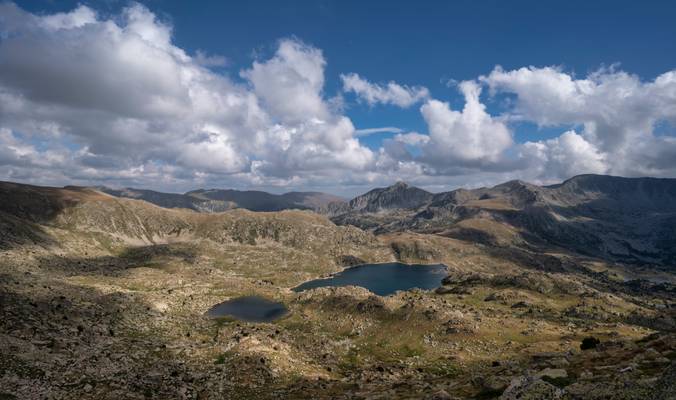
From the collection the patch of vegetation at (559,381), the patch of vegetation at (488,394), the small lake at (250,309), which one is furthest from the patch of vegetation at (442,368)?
the small lake at (250,309)

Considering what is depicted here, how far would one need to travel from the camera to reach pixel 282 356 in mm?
79625

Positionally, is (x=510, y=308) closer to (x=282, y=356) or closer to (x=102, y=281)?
(x=282, y=356)

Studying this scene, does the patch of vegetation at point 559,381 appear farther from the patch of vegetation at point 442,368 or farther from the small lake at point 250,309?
the small lake at point 250,309

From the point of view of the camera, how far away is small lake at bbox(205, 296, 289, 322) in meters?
149

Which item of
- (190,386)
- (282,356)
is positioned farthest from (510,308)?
(190,386)

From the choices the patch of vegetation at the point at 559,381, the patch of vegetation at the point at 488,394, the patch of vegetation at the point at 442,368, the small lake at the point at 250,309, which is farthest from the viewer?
the small lake at the point at 250,309

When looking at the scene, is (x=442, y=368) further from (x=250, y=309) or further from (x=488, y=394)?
(x=250, y=309)

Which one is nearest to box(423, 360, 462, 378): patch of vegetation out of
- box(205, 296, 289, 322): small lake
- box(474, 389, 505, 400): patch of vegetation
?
box(474, 389, 505, 400): patch of vegetation

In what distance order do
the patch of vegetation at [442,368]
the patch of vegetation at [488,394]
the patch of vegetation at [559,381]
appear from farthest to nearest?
the patch of vegetation at [442,368]
the patch of vegetation at [488,394]
the patch of vegetation at [559,381]

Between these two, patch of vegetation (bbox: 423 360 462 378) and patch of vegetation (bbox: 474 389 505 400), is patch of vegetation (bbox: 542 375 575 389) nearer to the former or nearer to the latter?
patch of vegetation (bbox: 474 389 505 400)

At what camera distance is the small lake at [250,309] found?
149m

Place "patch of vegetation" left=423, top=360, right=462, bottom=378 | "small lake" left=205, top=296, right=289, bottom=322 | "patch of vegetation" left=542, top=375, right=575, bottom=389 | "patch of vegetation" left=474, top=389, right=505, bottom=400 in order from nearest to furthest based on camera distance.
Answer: "patch of vegetation" left=542, top=375, right=575, bottom=389
"patch of vegetation" left=474, top=389, right=505, bottom=400
"patch of vegetation" left=423, top=360, right=462, bottom=378
"small lake" left=205, top=296, right=289, bottom=322

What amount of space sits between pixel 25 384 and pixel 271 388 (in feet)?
113

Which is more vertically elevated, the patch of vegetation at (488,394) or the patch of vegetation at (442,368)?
the patch of vegetation at (488,394)
